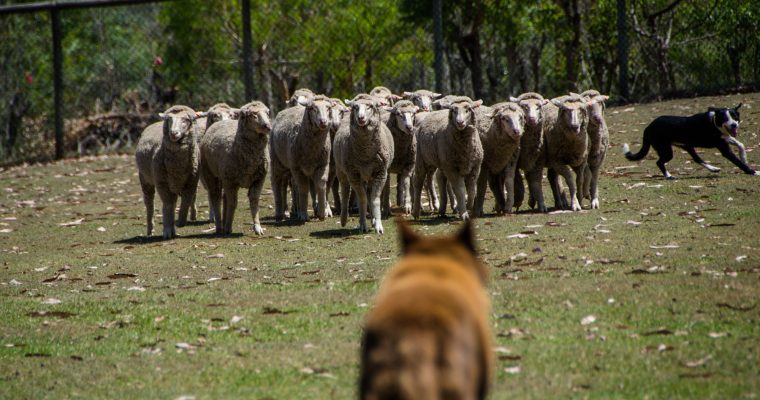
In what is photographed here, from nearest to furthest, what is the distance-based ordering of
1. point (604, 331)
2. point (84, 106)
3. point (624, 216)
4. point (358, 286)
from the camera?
1. point (604, 331)
2. point (358, 286)
3. point (624, 216)
4. point (84, 106)

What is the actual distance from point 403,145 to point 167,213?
11.3 feet

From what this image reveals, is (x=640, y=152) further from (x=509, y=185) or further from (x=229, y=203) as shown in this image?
(x=229, y=203)

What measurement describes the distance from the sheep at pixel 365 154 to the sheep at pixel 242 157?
1.06 meters

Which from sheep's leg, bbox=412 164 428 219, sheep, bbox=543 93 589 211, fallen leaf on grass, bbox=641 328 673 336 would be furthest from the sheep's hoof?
fallen leaf on grass, bbox=641 328 673 336

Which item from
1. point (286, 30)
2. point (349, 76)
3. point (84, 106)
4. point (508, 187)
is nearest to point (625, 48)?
point (349, 76)

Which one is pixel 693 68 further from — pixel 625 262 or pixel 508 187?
pixel 625 262

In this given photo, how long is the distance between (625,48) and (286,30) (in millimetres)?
8425

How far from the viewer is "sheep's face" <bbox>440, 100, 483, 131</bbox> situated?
14.4 m

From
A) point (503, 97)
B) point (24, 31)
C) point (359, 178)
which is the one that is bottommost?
point (359, 178)

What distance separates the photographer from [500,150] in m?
15.2

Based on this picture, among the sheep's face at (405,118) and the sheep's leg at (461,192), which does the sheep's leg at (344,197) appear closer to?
the sheep's face at (405,118)

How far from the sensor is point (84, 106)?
29.7 m

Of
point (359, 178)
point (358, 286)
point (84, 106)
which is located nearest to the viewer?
point (358, 286)

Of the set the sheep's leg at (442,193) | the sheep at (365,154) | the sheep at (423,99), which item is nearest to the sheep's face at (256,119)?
the sheep at (365,154)
